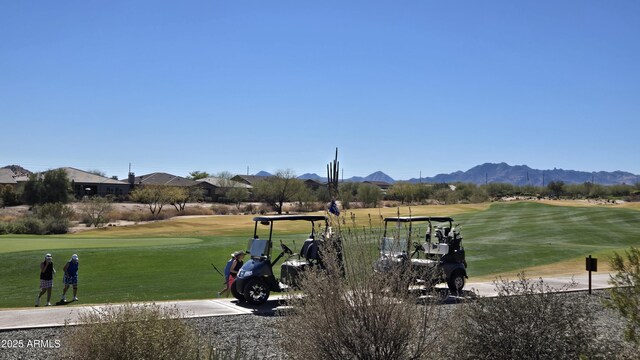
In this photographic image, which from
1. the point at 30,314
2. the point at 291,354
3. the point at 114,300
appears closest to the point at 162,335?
the point at 291,354

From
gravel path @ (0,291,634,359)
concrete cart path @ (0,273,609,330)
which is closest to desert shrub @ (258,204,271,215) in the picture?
concrete cart path @ (0,273,609,330)

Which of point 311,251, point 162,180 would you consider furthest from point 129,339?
point 162,180

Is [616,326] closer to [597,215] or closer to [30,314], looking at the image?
[30,314]

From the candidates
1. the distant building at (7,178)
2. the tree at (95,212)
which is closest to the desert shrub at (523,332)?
the tree at (95,212)

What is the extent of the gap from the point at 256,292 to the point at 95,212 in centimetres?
5292

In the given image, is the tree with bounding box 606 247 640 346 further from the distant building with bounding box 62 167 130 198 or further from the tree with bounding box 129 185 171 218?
the distant building with bounding box 62 167 130 198

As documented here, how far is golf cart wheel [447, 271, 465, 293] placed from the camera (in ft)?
55.1

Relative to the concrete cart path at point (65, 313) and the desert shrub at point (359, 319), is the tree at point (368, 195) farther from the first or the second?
the desert shrub at point (359, 319)

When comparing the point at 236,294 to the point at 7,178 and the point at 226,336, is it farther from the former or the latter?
the point at 7,178

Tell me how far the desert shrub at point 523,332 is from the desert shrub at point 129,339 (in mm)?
2811

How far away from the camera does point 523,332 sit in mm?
6574

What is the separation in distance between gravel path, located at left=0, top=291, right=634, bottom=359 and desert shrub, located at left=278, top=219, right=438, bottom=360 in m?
3.01

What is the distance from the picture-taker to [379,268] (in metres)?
6.45

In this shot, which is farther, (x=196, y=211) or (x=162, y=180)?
(x=162, y=180)
